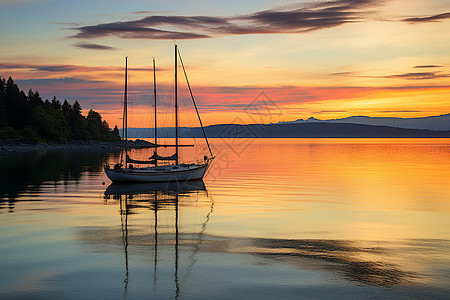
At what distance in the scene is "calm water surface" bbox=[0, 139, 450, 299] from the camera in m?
14.8

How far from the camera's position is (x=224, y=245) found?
21.0m

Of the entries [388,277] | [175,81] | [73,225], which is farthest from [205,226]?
[175,81]

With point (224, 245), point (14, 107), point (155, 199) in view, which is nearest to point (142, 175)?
point (155, 199)

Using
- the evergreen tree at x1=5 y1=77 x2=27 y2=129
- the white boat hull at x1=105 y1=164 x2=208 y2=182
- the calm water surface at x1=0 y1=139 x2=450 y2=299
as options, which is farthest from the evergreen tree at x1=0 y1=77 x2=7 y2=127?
the calm water surface at x1=0 y1=139 x2=450 y2=299

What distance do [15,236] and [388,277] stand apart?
18.3m

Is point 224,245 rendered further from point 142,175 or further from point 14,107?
point 14,107

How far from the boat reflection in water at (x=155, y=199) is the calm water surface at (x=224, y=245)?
0.41ft

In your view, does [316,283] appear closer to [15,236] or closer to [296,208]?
[15,236]

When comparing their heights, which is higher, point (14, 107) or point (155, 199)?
point (14, 107)

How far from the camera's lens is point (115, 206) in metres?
34.3

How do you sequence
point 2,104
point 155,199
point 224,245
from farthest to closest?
point 2,104
point 155,199
point 224,245

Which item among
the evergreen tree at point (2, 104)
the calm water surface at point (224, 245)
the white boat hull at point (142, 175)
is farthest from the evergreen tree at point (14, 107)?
the calm water surface at point (224, 245)

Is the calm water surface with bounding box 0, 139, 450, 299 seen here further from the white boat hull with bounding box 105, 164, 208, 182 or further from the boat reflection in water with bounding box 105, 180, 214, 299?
the white boat hull with bounding box 105, 164, 208, 182

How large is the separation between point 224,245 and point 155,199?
18743 mm
